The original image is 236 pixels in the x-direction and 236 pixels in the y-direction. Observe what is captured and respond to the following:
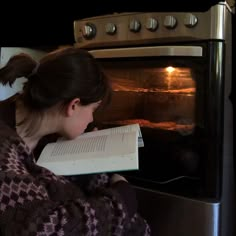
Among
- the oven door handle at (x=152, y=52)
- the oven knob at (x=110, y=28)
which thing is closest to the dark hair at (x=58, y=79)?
the oven door handle at (x=152, y=52)

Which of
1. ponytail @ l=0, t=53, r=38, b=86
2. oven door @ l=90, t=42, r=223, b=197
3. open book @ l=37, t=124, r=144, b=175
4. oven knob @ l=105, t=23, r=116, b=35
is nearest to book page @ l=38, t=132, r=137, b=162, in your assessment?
open book @ l=37, t=124, r=144, b=175

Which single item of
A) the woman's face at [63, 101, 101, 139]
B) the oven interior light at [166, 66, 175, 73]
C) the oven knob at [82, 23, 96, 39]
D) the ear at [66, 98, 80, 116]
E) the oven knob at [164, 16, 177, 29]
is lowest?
the woman's face at [63, 101, 101, 139]

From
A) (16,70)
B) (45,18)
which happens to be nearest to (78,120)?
(16,70)

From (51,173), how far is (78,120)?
14cm

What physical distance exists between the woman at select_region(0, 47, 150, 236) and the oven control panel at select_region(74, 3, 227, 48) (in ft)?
1.05

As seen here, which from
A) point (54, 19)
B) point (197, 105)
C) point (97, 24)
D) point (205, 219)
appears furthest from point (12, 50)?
point (205, 219)

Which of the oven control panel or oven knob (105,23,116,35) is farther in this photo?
oven knob (105,23,116,35)

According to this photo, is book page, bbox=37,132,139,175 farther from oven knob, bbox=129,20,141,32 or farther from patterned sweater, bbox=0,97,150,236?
oven knob, bbox=129,20,141,32

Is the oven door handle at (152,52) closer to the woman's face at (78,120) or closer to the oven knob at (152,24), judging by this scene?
the oven knob at (152,24)

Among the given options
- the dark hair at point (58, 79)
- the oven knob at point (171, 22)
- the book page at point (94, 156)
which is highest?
the oven knob at point (171, 22)

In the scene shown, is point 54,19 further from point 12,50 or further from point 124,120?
point 124,120

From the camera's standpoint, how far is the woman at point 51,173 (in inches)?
26.4

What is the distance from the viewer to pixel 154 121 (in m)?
1.26

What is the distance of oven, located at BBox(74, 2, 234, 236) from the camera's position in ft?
3.56
